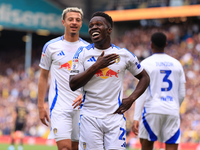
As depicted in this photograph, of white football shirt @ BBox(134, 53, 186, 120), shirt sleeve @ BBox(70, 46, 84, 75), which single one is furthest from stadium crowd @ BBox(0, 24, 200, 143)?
shirt sleeve @ BBox(70, 46, 84, 75)

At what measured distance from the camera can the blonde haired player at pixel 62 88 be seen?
5348 mm

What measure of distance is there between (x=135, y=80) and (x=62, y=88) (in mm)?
12532

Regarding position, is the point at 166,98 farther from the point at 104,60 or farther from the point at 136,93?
the point at 104,60

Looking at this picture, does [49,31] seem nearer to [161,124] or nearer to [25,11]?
[25,11]

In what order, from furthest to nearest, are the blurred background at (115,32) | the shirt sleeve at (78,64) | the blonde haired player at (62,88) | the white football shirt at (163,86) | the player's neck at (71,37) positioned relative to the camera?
1. the blurred background at (115,32)
2. the white football shirt at (163,86)
3. the player's neck at (71,37)
4. the blonde haired player at (62,88)
5. the shirt sleeve at (78,64)

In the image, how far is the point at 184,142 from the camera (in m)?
13.7

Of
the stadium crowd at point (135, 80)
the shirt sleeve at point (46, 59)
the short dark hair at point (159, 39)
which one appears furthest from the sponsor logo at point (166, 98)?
the stadium crowd at point (135, 80)

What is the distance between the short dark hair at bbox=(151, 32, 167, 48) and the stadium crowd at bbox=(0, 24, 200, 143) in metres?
8.15

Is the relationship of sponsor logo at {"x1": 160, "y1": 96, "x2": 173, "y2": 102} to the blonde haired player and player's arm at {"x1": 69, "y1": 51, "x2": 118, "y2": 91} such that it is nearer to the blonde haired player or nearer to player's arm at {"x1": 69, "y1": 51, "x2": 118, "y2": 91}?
the blonde haired player

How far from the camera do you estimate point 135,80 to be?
703 inches

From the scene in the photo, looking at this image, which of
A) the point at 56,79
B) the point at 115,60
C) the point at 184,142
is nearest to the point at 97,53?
Answer: the point at 115,60

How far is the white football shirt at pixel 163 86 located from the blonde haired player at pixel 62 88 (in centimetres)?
117

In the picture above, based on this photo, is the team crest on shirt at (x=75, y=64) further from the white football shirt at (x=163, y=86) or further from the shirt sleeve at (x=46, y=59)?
the white football shirt at (x=163, y=86)

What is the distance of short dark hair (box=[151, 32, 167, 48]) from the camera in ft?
20.2
